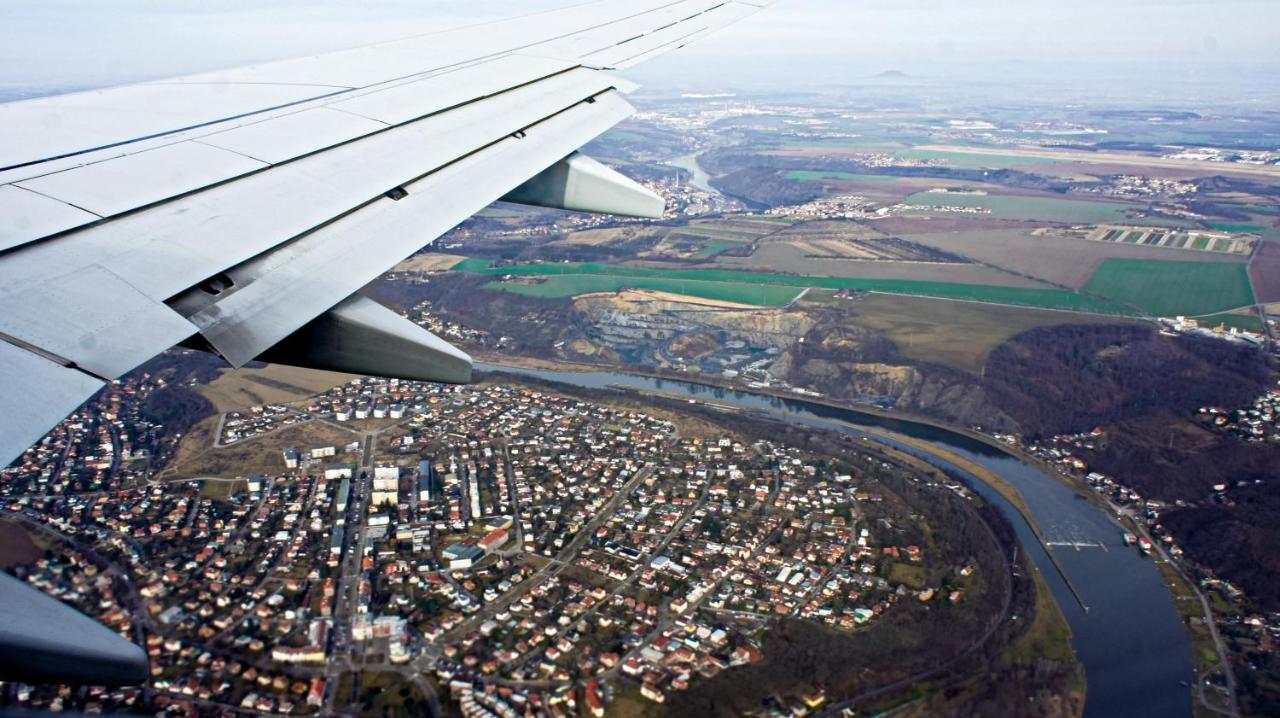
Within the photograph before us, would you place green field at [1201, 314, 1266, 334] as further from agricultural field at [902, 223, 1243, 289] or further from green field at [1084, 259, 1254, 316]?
agricultural field at [902, 223, 1243, 289]

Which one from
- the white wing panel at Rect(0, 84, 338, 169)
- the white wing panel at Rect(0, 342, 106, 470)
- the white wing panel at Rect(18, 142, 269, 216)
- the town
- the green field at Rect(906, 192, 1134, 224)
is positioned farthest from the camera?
the green field at Rect(906, 192, 1134, 224)

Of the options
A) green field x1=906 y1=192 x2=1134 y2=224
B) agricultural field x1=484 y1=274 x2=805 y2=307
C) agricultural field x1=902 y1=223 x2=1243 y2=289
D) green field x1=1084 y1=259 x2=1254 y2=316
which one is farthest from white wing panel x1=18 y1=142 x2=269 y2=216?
green field x1=906 y1=192 x2=1134 y2=224

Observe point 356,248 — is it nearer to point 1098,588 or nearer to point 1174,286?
point 1098,588

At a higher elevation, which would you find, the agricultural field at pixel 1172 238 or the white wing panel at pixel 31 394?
the white wing panel at pixel 31 394

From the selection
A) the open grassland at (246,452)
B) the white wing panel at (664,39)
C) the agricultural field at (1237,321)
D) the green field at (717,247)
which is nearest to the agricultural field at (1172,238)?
the agricultural field at (1237,321)

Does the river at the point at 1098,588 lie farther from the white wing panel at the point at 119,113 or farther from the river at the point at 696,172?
the river at the point at 696,172

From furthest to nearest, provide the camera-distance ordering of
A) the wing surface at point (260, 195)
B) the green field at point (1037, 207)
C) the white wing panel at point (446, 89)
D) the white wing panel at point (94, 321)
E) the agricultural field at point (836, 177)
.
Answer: the agricultural field at point (836, 177)
the green field at point (1037, 207)
the white wing panel at point (446, 89)
the wing surface at point (260, 195)
the white wing panel at point (94, 321)
